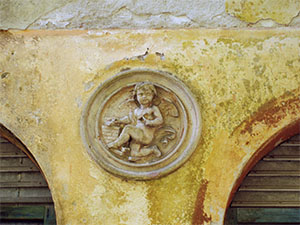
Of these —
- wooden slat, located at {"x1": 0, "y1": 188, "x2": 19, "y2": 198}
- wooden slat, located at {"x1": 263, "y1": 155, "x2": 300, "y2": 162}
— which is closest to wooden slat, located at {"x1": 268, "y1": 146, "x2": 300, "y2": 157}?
wooden slat, located at {"x1": 263, "y1": 155, "x2": 300, "y2": 162}

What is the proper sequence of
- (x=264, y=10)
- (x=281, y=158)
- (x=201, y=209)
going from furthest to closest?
(x=281, y=158)
(x=264, y=10)
(x=201, y=209)

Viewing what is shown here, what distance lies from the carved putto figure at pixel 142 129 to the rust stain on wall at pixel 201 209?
34 centimetres

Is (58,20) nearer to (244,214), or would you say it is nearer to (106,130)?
(106,130)

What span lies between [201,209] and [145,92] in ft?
2.68

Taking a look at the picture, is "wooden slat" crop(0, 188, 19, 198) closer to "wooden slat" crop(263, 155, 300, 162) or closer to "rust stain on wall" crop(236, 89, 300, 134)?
"rust stain on wall" crop(236, 89, 300, 134)

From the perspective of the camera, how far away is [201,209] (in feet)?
8.41

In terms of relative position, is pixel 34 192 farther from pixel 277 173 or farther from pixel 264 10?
pixel 264 10

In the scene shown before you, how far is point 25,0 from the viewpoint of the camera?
2953 millimetres

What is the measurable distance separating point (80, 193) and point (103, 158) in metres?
0.26

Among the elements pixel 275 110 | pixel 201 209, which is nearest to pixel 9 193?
pixel 201 209

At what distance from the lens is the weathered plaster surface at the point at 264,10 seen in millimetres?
2863

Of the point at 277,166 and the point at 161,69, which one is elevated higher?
the point at 161,69

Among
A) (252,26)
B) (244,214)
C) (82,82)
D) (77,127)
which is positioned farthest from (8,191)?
(252,26)

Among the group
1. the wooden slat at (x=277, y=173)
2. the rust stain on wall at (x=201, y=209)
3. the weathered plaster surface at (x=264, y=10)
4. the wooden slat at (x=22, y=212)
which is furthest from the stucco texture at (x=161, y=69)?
the wooden slat at (x=22, y=212)
